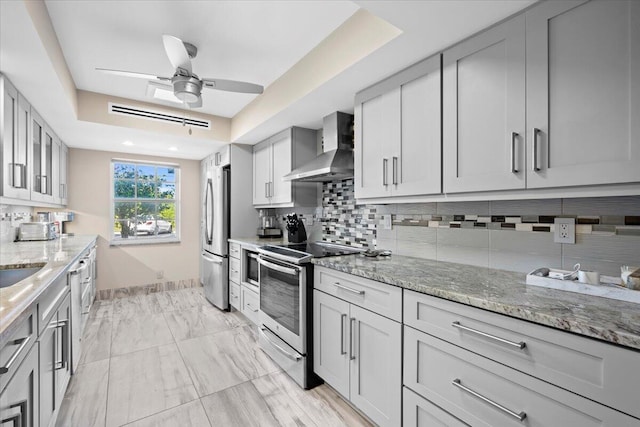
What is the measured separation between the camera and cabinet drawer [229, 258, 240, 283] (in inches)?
141

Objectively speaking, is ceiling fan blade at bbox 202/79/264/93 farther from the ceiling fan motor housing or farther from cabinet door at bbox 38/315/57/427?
cabinet door at bbox 38/315/57/427

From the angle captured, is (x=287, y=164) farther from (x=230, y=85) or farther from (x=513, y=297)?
(x=513, y=297)

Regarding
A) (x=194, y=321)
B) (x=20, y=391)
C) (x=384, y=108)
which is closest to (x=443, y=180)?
(x=384, y=108)

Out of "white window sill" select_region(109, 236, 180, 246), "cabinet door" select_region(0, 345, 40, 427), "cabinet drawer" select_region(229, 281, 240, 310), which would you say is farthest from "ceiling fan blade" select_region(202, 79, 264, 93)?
"white window sill" select_region(109, 236, 180, 246)

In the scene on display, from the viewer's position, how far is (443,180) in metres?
1.69

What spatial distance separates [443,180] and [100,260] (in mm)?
4876

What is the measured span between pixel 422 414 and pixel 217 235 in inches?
127

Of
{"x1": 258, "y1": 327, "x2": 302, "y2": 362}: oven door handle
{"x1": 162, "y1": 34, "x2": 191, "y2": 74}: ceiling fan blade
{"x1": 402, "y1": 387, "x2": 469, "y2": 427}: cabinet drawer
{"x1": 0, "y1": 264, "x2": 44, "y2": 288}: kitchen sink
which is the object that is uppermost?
{"x1": 162, "y1": 34, "x2": 191, "y2": 74}: ceiling fan blade

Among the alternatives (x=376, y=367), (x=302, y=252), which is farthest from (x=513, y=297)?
(x=302, y=252)

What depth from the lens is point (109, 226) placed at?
4531 millimetres

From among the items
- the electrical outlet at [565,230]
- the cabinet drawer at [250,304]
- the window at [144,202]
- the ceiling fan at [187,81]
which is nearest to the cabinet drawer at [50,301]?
the ceiling fan at [187,81]

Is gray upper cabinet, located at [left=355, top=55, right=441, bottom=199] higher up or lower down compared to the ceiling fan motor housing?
lower down

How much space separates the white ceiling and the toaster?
44.2 inches

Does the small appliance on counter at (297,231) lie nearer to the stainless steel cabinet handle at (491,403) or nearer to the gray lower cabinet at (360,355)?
the gray lower cabinet at (360,355)
